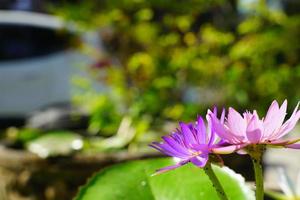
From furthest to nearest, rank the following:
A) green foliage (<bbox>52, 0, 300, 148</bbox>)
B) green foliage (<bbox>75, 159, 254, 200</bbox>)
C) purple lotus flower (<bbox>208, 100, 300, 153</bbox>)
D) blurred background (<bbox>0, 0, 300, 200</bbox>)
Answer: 1. green foliage (<bbox>52, 0, 300, 148</bbox>)
2. blurred background (<bbox>0, 0, 300, 200</bbox>)
3. green foliage (<bbox>75, 159, 254, 200</bbox>)
4. purple lotus flower (<bbox>208, 100, 300, 153</bbox>)

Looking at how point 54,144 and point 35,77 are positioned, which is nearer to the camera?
point 54,144

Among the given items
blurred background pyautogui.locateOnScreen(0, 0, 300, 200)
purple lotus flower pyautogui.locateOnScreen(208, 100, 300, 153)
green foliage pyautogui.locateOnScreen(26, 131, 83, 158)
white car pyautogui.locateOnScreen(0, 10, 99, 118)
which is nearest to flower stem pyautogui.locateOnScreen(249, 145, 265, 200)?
purple lotus flower pyautogui.locateOnScreen(208, 100, 300, 153)

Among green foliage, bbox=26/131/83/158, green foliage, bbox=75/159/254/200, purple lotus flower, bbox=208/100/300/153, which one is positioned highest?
green foliage, bbox=26/131/83/158

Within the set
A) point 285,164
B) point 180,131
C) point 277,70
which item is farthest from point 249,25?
point 180,131

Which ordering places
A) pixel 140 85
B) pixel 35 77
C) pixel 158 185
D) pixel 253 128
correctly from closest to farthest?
pixel 253 128 < pixel 158 185 < pixel 140 85 < pixel 35 77

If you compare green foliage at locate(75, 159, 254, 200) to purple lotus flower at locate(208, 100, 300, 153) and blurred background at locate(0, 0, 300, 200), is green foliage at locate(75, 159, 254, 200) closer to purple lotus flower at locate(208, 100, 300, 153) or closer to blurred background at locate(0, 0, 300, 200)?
purple lotus flower at locate(208, 100, 300, 153)

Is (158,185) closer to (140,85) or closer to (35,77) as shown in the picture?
(140,85)

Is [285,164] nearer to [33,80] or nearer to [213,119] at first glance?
[33,80]

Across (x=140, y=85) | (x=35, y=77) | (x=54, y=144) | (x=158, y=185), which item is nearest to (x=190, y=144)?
(x=158, y=185)
